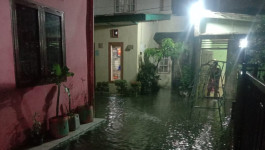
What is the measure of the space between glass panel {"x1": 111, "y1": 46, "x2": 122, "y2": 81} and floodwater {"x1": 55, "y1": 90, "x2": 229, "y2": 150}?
134 inches

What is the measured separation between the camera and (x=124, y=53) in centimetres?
1231

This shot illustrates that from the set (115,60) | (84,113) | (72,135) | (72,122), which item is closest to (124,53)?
Answer: (115,60)

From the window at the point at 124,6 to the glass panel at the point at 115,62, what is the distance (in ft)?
→ 11.0

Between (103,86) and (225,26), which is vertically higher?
(225,26)

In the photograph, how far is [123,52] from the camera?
12.3 metres

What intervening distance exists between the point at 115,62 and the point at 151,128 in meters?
7.23

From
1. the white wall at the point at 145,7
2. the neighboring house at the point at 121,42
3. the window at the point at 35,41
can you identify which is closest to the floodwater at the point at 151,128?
the window at the point at 35,41

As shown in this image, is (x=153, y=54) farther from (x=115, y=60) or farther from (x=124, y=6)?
(x=124, y=6)

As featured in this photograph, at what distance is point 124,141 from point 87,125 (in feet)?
5.70

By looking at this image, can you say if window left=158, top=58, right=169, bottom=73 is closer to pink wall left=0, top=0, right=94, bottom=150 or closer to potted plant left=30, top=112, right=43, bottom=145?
pink wall left=0, top=0, right=94, bottom=150

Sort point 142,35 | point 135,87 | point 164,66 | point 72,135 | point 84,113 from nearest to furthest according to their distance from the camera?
point 72,135 → point 84,113 → point 135,87 → point 142,35 → point 164,66

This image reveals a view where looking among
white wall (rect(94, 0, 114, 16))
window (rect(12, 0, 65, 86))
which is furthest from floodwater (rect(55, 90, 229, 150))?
white wall (rect(94, 0, 114, 16))

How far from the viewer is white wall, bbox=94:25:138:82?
39.5 ft

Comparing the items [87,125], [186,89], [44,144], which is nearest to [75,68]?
[87,125]
